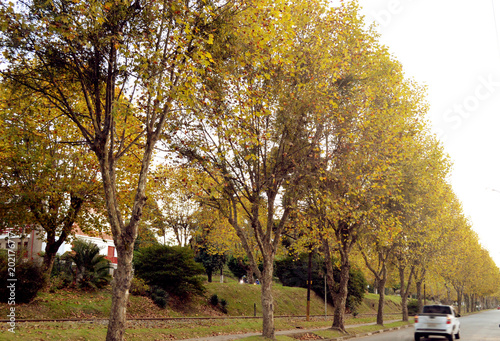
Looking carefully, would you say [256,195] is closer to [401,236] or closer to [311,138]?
[311,138]

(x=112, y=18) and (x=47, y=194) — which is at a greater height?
(x=112, y=18)

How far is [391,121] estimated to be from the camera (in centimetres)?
1927

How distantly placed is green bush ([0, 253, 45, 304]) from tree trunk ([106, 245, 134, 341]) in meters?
7.97

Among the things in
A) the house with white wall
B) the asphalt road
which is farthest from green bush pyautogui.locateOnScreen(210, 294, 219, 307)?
the asphalt road

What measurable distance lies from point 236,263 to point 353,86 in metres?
37.4

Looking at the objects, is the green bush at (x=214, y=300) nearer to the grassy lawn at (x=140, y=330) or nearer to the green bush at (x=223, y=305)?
the green bush at (x=223, y=305)

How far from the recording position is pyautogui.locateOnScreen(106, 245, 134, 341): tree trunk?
984 centimetres

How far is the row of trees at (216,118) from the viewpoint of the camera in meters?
10.2

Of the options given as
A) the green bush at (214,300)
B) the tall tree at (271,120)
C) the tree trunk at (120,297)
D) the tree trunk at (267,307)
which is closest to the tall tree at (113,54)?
the tree trunk at (120,297)

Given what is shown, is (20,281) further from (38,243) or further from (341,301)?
(341,301)

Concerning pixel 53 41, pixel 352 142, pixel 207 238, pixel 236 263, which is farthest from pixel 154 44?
pixel 236 263

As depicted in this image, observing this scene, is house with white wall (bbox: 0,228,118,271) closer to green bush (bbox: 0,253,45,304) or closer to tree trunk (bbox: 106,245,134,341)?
green bush (bbox: 0,253,45,304)

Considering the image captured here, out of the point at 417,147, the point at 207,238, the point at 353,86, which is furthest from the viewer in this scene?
the point at 207,238

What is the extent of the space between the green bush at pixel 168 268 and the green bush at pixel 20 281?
832 cm
